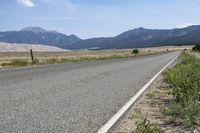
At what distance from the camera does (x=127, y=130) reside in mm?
6793

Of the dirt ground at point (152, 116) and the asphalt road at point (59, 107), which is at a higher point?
the asphalt road at point (59, 107)

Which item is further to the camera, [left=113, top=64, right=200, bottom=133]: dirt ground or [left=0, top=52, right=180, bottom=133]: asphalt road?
[left=113, top=64, right=200, bottom=133]: dirt ground

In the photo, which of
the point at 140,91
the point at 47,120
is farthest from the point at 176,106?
the point at 140,91

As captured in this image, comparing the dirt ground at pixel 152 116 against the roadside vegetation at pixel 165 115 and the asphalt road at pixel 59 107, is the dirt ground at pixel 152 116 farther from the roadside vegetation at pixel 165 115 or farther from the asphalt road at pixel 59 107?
the asphalt road at pixel 59 107

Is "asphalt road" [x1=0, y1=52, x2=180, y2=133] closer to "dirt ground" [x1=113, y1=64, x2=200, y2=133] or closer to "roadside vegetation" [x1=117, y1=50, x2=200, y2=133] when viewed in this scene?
"dirt ground" [x1=113, y1=64, x2=200, y2=133]

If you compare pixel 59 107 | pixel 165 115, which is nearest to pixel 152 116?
pixel 165 115

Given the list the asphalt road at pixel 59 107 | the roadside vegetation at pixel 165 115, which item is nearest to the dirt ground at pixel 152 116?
the roadside vegetation at pixel 165 115

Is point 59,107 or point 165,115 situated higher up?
point 59,107

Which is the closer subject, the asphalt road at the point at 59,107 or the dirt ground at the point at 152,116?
the asphalt road at the point at 59,107

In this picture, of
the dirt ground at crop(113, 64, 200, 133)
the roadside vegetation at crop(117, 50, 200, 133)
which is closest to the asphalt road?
the dirt ground at crop(113, 64, 200, 133)

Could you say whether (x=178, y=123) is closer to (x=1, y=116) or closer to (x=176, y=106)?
(x=176, y=106)

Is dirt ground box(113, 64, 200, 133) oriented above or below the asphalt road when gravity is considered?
below

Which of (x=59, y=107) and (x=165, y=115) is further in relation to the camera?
(x=59, y=107)

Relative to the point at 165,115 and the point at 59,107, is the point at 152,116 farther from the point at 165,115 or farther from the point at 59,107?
the point at 59,107
